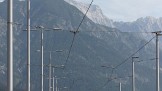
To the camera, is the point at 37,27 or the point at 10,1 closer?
the point at 10,1

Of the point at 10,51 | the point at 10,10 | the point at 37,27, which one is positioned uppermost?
the point at 37,27

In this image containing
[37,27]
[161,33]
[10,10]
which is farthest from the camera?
[37,27]

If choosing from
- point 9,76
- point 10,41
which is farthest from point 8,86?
point 10,41

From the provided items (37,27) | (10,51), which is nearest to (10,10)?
(10,51)

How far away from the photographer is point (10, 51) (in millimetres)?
19000

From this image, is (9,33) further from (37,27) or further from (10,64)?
(37,27)

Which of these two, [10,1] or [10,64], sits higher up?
[10,1]

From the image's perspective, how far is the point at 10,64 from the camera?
18891mm

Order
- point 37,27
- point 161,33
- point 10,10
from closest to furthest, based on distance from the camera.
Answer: point 10,10
point 161,33
point 37,27

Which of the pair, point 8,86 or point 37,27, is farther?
point 37,27

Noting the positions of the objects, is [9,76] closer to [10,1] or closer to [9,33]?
[9,33]

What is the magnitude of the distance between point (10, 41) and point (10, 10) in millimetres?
1217

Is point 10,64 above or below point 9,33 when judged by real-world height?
below

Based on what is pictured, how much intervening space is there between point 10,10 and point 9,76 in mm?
2518
